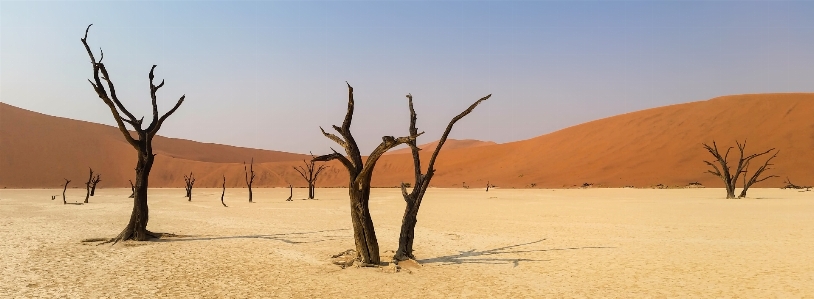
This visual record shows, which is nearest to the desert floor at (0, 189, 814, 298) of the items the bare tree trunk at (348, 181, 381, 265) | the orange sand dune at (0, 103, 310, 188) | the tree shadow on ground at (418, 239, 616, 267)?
the tree shadow on ground at (418, 239, 616, 267)

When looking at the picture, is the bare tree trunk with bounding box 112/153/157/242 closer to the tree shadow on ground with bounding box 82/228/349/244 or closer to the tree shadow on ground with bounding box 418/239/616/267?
the tree shadow on ground with bounding box 82/228/349/244

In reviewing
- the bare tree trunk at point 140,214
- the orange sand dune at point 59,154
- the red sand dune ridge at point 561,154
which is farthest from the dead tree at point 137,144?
the orange sand dune at point 59,154

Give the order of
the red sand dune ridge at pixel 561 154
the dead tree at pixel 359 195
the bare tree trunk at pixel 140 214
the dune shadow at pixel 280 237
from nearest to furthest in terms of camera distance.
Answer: the dead tree at pixel 359 195 < the bare tree trunk at pixel 140 214 < the dune shadow at pixel 280 237 < the red sand dune ridge at pixel 561 154

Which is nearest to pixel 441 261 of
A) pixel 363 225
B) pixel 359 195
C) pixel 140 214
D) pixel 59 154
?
pixel 363 225

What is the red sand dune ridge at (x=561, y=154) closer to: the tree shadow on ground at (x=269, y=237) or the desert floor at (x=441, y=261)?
the desert floor at (x=441, y=261)

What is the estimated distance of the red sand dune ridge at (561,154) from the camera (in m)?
53.0

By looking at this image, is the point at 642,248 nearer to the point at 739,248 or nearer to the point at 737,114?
the point at 739,248

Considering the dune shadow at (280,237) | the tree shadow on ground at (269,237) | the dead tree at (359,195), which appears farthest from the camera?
the dune shadow at (280,237)

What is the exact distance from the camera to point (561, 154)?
70.6 m

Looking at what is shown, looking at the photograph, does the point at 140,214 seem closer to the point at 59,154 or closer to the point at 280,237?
the point at 280,237

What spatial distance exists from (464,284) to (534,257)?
3.03 metres

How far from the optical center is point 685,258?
10031 mm

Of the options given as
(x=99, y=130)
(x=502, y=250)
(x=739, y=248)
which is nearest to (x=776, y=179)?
(x=739, y=248)

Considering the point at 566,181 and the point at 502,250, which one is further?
the point at 566,181
